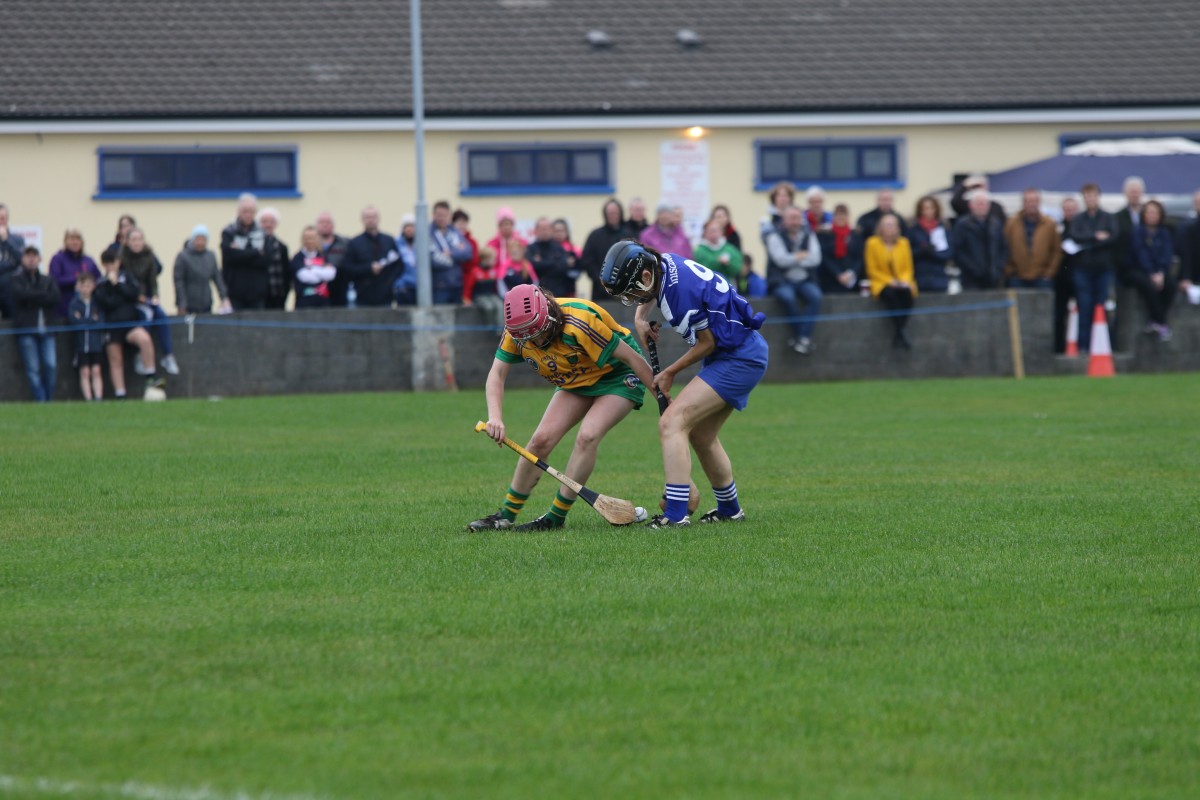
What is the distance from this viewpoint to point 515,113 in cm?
3014

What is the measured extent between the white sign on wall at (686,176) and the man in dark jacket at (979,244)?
26.8 ft

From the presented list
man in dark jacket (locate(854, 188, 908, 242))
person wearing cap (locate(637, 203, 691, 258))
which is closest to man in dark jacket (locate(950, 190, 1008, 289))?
man in dark jacket (locate(854, 188, 908, 242))

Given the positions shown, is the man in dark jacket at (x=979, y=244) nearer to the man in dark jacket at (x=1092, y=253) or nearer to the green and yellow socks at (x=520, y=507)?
the man in dark jacket at (x=1092, y=253)

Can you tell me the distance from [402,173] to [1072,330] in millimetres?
11996

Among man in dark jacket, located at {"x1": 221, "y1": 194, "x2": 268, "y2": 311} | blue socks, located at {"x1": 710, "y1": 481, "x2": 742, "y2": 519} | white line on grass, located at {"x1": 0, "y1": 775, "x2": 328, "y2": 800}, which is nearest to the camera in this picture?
white line on grass, located at {"x1": 0, "y1": 775, "x2": 328, "y2": 800}

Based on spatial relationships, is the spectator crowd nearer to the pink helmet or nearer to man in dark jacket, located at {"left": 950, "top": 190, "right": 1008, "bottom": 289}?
man in dark jacket, located at {"left": 950, "top": 190, "right": 1008, "bottom": 289}

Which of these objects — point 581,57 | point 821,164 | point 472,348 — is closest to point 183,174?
point 581,57

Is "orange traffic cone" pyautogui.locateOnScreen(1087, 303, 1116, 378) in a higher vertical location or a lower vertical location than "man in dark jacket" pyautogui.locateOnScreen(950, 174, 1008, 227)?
lower

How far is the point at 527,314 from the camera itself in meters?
9.84

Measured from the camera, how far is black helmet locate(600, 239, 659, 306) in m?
9.90

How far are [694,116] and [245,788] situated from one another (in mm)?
26566

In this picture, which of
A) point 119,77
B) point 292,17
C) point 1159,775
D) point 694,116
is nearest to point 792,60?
point 694,116

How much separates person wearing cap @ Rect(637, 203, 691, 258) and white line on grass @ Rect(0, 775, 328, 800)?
53.4 ft

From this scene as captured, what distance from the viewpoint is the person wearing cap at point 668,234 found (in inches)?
835
